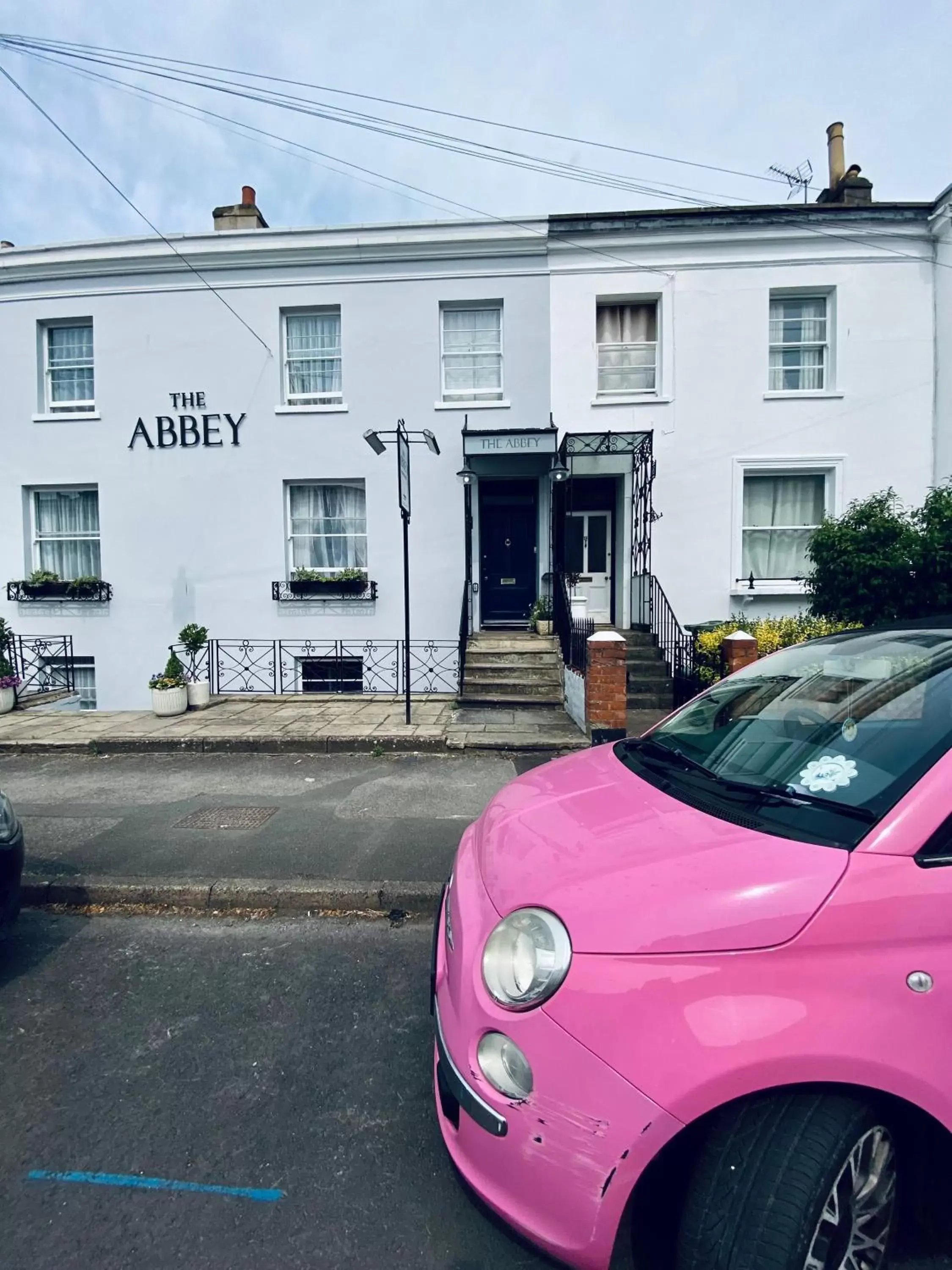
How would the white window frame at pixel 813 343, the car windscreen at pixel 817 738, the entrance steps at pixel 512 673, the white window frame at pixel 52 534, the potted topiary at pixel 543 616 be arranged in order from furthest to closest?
the white window frame at pixel 52 534 < the white window frame at pixel 813 343 < the potted topiary at pixel 543 616 < the entrance steps at pixel 512 673 < the car windscreen at pixel 817 738

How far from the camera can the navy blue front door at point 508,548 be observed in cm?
1153

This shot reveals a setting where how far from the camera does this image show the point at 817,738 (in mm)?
2268

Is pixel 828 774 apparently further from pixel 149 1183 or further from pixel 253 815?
pixel 253 815

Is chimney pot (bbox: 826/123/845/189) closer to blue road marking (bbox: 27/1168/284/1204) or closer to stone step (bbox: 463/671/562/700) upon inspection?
stone step (bbox: 463/671/562/700)

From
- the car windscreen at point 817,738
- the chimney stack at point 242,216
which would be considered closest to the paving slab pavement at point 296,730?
the car windscreen at point 817,738

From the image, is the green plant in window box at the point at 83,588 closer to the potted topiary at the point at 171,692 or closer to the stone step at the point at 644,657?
the potted topiary at the point at 171,692

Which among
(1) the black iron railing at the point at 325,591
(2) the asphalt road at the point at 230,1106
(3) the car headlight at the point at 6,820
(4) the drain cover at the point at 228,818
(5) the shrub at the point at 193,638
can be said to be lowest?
(2) the asphalt road at the point at 230,1106

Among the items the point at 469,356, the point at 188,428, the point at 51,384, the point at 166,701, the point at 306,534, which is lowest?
the point at 166,701

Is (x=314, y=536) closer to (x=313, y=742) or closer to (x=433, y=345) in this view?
(x=433, y=345)

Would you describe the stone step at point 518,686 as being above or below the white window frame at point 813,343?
below

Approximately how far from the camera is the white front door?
11562 mm

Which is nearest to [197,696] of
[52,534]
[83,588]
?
[83,588]

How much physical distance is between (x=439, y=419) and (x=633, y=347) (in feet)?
12.1

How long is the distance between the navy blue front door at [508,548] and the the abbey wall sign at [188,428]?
4842 mm
